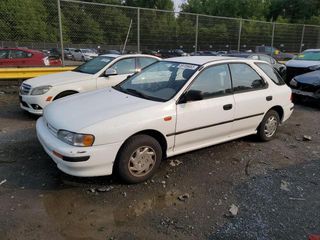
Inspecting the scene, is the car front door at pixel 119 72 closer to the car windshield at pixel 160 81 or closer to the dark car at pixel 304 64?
the car windshield at pixel 160 81

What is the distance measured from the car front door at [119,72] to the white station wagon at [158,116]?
7.21 feet

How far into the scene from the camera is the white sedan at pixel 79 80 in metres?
6.63

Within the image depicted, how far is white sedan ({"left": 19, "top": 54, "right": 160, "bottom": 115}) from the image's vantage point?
6.63 meters

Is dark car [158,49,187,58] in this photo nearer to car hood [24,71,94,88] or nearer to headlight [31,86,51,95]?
car hood [24,71,94,88]

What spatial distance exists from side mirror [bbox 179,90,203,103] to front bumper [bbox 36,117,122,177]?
1.12 meters

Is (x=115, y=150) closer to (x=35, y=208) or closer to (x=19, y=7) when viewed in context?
(x=35, y=208)

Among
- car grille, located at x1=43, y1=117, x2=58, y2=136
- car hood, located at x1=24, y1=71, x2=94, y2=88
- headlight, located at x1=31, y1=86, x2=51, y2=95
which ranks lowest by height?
headlight, located at x1=31, y1=86, x2=51, y2=95

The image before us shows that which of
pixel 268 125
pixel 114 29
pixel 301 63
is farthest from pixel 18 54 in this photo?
pixel 301 63

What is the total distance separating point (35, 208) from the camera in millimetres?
3498

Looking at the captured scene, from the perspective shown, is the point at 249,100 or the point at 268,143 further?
the point at 268,143

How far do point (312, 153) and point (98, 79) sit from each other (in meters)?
4.67

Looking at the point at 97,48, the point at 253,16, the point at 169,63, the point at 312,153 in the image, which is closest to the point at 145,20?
the point at 97,48

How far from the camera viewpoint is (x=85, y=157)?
359cm

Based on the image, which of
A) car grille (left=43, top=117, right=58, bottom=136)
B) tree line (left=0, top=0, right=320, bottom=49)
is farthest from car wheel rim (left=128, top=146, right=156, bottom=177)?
tree line (left=0, top=0, right=320, bottom=49)
